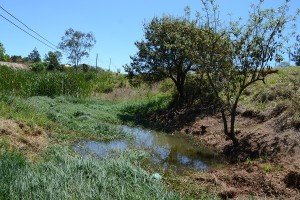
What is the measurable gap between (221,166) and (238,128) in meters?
3.88

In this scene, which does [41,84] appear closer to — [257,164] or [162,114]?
[162,114]

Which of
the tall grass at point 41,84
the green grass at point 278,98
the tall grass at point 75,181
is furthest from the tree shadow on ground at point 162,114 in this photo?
the tall grass at point 75,181

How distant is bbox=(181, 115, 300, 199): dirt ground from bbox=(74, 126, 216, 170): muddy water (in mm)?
701

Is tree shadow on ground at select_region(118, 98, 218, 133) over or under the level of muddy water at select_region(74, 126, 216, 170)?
over

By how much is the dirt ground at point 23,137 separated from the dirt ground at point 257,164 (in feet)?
13.8

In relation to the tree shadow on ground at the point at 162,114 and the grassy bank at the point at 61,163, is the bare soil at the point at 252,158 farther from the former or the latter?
the grassy bank at the point at 61,163

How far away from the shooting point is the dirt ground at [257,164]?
9.01 meters

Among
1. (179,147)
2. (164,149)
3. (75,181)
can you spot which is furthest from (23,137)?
(179,147)

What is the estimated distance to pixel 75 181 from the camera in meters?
7.23

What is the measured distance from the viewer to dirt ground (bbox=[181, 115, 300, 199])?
355 inches

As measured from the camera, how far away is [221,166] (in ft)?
39.3

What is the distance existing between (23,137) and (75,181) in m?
4.76

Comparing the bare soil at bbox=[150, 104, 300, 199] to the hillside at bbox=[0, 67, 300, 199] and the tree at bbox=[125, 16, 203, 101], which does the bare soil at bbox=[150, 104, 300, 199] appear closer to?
the hillside at bbox=[0, 67, 300, 199]

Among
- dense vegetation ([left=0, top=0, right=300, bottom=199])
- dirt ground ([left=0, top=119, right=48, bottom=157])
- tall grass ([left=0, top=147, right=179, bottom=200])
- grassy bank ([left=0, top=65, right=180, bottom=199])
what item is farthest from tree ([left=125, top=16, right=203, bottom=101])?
tall grass ([left=0, top=147, right=179, bottom=200])
